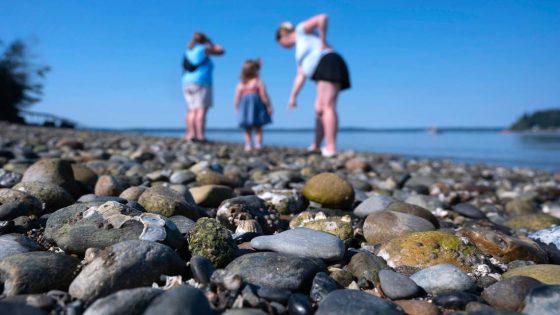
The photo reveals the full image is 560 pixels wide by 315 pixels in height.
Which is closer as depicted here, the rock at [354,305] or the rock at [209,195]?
the rock at [354,305]

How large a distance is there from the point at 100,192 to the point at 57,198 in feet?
1.61

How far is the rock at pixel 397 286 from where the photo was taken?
1373mm

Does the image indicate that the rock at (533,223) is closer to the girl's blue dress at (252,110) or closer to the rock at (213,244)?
the rock at (213,244)

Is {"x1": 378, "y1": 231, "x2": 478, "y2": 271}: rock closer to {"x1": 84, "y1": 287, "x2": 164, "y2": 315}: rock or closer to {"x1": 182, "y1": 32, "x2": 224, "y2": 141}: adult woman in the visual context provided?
{"x1": 84, "y1": 287, "x2": 164, "y2": 315}: rock

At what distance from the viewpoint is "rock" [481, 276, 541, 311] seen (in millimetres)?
1335

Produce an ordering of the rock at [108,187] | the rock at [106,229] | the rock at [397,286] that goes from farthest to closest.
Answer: the rock at [108,187]
the rock at [106,229]
the rock at [397,286]

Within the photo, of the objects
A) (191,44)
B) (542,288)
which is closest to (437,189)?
(542,288)

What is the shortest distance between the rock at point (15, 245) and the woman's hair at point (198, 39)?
7.94 m

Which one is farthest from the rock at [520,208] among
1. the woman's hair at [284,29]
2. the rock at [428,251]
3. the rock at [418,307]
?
the woman's hair at [284,29]

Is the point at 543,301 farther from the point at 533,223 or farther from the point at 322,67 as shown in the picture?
the point at 322,67

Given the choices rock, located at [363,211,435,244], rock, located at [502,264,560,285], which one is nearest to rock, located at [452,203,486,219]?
rock, located at [363,211,435,244]

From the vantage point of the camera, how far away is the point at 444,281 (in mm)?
1443

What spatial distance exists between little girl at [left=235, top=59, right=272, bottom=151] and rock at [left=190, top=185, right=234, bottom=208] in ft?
19.9

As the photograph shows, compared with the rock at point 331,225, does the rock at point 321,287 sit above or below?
below
